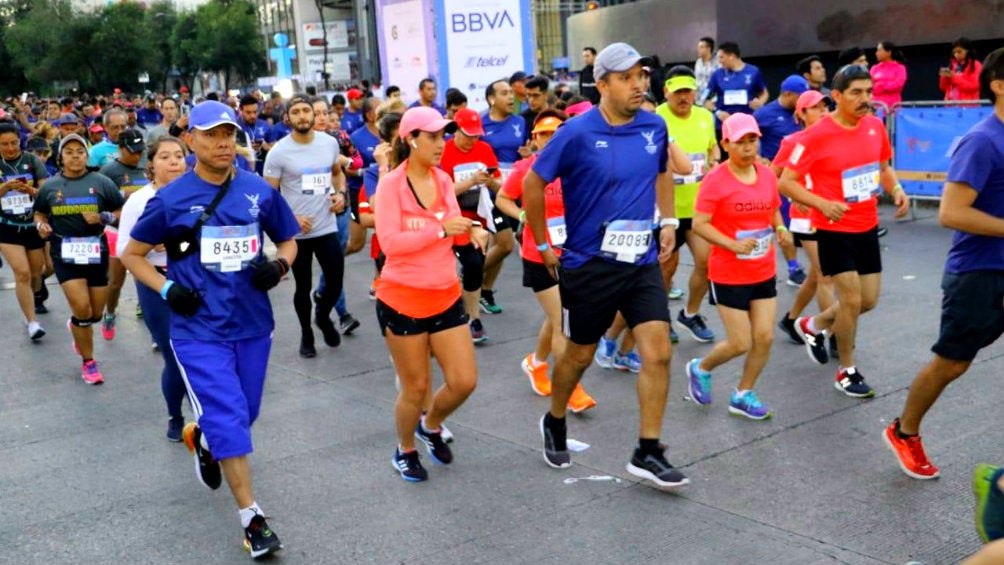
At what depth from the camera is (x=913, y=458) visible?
17.3ft

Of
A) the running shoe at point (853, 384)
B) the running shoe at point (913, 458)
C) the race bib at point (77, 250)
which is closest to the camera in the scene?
the running shoe at point (913, 458)

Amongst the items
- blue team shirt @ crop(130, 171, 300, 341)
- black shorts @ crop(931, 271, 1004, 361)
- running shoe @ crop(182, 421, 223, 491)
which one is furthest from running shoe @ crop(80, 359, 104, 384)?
black shorts @ crop(931, 271, 1004, 361)

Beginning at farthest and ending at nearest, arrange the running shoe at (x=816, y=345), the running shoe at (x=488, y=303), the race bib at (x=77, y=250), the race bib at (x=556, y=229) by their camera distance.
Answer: the running shoe at (x=488, y=303), the race bib at (x=77, y=250), the running shoe at (x=816, y=345), the race bib at (x=556, y=229)

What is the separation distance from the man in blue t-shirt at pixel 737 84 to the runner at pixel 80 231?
7.83 meters

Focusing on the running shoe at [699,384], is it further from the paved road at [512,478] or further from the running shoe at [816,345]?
the running shoe at [816,345]

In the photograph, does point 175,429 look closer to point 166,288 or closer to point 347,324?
point 166,288

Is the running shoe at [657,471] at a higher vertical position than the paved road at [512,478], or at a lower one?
higher

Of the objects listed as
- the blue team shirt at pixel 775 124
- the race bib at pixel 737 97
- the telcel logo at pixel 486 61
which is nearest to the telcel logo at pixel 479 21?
the telcel logo at pixel 486 61

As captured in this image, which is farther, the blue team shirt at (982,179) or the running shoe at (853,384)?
the running shoe at (853,384)

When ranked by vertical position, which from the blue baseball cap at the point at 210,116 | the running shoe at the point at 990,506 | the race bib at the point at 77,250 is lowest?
the running shoe at the point at 990,506

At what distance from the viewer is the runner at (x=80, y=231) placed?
8.46 meters

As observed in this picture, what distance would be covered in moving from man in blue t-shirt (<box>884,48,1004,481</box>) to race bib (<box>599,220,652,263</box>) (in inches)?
53.5

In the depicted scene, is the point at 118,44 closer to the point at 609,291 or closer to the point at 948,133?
the point at 948,133

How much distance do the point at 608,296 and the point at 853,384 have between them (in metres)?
2.17
